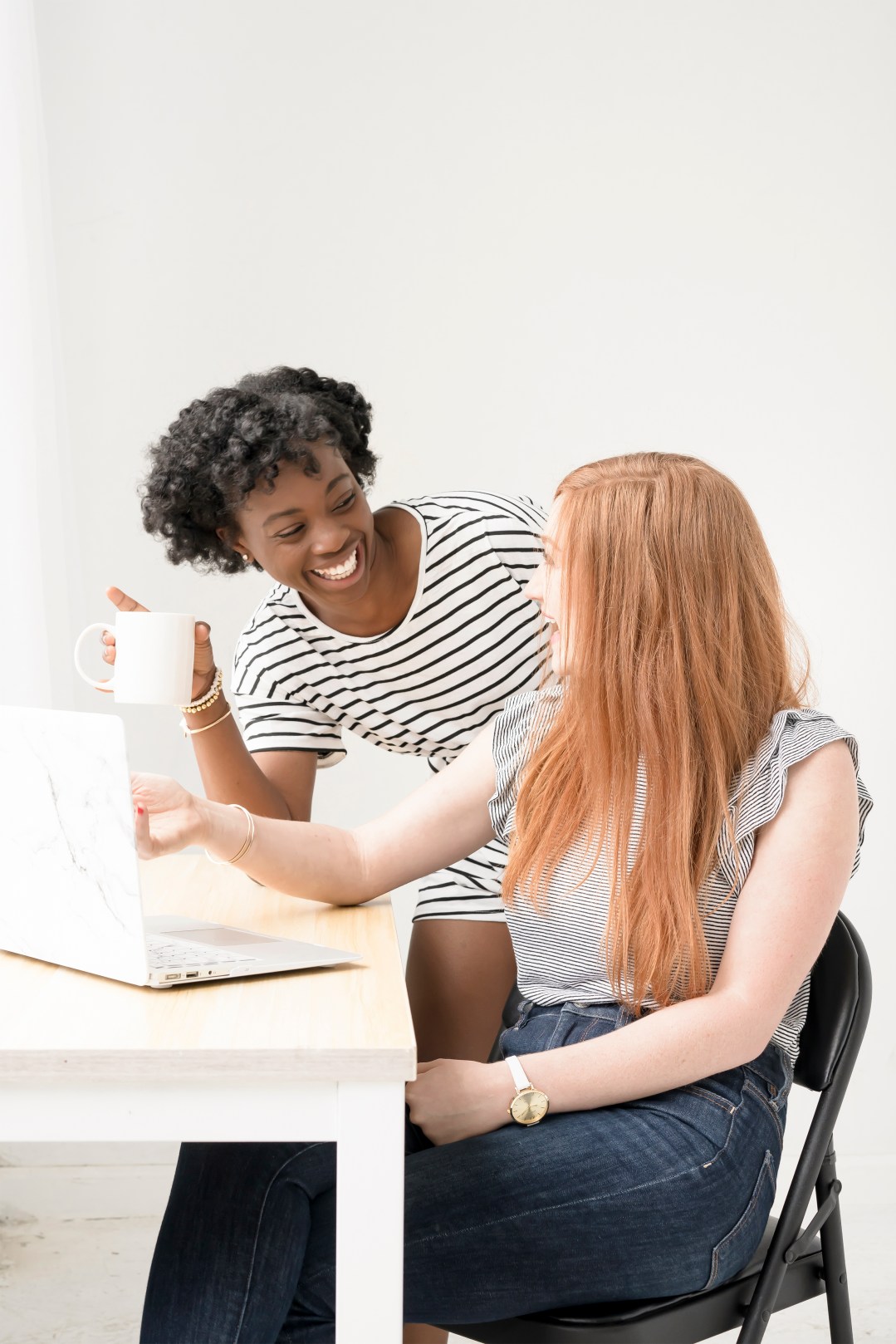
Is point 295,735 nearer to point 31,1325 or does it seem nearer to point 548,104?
point 31,1325

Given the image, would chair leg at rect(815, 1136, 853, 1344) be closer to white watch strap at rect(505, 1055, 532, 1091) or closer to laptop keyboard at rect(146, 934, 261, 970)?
white watch strap at rect(505, 1055, 532, 1091)

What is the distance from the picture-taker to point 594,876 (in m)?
1.18

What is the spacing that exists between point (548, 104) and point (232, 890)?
181 cm

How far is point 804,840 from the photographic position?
1091mm

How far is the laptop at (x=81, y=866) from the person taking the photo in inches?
35.9

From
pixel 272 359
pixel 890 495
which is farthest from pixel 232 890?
pixel 890 495

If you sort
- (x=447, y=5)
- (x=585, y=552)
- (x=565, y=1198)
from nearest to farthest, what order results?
(x=565, y=1198) < (x=585, y=552) < (x=447, y=5)

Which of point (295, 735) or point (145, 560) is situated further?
point (145, 560)

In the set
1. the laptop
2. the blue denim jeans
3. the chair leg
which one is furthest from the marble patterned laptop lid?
the chair leg

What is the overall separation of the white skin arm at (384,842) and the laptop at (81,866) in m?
0.17

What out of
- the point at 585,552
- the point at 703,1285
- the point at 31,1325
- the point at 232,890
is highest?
the point at 585,552

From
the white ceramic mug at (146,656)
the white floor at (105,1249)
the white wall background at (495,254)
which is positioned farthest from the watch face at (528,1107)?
the white wall background at (495,254)

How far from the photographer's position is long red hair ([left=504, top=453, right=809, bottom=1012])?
3.80ft

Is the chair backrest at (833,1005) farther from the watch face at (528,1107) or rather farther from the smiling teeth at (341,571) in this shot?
the smiling teeth at (341,571)
